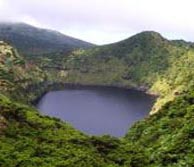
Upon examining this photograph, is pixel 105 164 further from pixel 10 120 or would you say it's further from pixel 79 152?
pixel 10 120

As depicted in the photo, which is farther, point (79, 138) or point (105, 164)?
point (79, 138)

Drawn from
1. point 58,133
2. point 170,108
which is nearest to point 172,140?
point 58,133

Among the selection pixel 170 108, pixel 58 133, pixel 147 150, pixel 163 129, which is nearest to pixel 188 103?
pixel 170 108

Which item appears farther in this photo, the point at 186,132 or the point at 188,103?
the point at 188,103

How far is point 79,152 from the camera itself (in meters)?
85.9

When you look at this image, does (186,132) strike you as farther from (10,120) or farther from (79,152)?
(10,120)

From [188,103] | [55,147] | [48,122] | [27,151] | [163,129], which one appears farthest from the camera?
[188,103]

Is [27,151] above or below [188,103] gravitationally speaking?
below

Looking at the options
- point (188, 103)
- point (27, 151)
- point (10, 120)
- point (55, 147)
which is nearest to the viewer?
point (27, 151)

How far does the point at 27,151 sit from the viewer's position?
81.6 meters

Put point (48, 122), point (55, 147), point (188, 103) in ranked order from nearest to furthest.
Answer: point (55, 147)
point (48, 122)
point (188, 103)

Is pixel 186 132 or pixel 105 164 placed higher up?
pixel 186 132

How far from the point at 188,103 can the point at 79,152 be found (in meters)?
43.2

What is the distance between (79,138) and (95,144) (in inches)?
121
